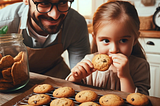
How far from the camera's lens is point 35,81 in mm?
730

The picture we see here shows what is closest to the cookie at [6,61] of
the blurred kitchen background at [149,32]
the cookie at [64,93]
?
the cookie at [64,93]

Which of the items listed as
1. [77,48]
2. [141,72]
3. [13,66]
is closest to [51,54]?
[77,48]

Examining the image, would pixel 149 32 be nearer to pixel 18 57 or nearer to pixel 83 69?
pixel 83 69

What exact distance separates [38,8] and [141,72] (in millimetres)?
788

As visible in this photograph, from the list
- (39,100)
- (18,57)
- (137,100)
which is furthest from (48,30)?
(137,100)

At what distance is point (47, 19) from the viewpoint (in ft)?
3.35

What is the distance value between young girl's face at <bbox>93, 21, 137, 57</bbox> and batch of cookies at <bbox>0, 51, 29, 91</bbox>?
1.42 feet

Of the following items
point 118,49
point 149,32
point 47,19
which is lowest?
point 149,32

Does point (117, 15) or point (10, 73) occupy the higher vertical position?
point (117, 15)

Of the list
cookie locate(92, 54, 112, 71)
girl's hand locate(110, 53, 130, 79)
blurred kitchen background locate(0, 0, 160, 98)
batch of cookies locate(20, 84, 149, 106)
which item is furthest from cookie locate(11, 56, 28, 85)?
blurred kitchen background locate(0, 0, 160, 98)

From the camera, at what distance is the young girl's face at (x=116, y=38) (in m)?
0.73

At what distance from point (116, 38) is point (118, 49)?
63 millimetres

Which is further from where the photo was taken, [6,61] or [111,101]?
[6,61]

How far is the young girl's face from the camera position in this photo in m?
0.73
